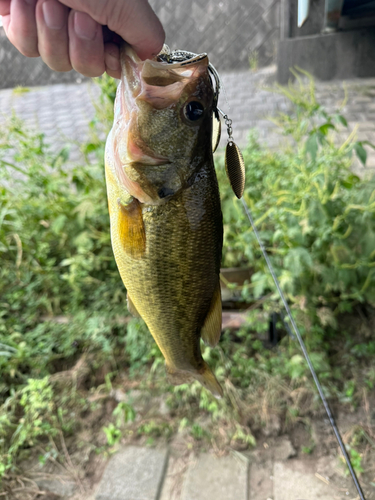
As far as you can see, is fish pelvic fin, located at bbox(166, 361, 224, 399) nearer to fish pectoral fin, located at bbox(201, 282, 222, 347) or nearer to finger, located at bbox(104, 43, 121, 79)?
fish pectoral fin, located at bbox(201, 282, 222, 347)

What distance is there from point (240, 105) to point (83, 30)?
6.59 meters

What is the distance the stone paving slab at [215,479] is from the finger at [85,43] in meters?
2.30

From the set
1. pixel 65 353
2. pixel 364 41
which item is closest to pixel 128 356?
pixel 65 353

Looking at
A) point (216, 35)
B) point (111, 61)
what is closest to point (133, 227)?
point (111, 61)

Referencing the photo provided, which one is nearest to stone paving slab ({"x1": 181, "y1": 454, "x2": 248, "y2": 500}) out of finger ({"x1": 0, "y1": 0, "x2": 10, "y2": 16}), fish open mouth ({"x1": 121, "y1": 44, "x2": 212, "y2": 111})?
fish open mouth ({"x1": 121, "y1": 44, "x2": 212, "y2": 111})

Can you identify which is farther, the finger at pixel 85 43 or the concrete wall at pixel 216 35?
the concrete wall at pixel 216 35

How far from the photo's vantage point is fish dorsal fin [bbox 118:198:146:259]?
1.04 m

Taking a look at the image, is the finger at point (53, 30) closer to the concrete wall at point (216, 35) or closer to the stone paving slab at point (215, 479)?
the stone paving slab at point (215, 479)

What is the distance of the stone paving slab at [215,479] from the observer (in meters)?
2.18

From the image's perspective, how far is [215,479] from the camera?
224cm

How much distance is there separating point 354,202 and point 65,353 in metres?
2.40

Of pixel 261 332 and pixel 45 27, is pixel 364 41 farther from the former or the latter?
pixel 45 27

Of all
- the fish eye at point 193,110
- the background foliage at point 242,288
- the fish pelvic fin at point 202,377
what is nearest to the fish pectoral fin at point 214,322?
the fish pelvic fin at point 202,377

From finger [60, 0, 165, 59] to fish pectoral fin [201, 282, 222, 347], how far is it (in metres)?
0.70
